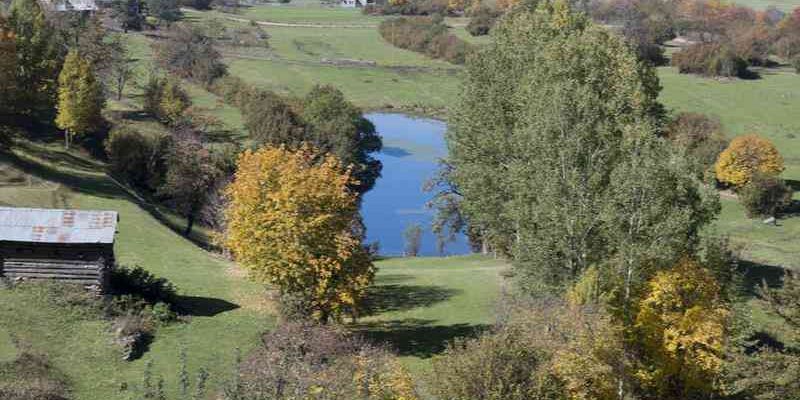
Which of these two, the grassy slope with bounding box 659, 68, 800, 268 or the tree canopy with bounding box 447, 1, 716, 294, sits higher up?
the tree canopy with bounding box 447, 1, 716, 294

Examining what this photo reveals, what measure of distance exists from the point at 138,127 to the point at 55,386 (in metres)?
55.8

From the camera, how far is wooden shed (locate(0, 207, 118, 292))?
122 ft

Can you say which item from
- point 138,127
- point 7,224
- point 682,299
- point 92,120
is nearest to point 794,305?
point 682,299

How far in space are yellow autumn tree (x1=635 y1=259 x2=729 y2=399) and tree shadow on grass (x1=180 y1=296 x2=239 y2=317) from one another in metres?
17.7

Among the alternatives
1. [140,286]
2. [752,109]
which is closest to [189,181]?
[140,286]

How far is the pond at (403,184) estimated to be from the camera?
77375 mm

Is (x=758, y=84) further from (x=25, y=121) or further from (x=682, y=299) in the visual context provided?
(x=682, y=299)

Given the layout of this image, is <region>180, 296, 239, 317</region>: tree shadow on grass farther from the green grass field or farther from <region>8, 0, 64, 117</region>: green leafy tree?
<region>8, 0, 64, 117</region>: green leafy tree

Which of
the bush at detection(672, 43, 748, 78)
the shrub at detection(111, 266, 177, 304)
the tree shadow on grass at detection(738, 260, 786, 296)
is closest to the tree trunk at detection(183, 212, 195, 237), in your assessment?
the shrub at detection(111, 266, 177, 304)

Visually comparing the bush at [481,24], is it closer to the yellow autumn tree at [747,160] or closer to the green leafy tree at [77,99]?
the yellow autumn tree at [747,160]

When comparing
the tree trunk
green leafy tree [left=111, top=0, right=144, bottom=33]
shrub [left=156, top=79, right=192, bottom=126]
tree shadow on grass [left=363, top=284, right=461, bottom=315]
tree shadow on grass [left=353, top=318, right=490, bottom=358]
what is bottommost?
the tree trunk

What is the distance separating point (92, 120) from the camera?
7525cm

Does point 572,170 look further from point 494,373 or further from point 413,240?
point 413,240

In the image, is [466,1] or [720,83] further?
[466,1]
